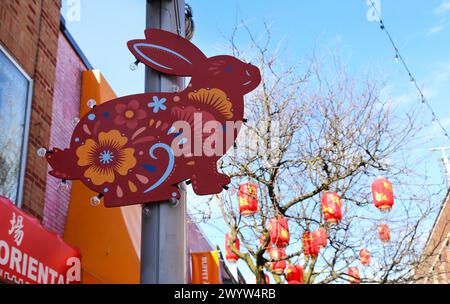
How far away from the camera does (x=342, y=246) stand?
12.6m

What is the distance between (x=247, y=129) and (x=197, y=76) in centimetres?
766

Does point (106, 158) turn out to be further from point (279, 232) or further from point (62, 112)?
point (279, 232)

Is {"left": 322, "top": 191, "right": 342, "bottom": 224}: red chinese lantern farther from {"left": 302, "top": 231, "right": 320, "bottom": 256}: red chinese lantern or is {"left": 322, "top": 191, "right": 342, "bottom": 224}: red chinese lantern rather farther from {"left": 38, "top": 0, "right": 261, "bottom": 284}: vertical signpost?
{"left": 38, "top": 0, "right": 261, "bottom": 284}: vertical signpost

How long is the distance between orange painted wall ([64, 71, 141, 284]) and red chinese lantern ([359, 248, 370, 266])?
5785 millimetres

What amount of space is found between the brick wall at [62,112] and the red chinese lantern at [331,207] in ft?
16.7

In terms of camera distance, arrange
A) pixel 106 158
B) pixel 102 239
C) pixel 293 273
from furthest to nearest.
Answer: pixel 293 273 → pixel 102 239 → pixel 106 158

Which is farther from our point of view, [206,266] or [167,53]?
[206,266]

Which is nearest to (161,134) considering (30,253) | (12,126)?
(30,253)

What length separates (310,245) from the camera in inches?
489

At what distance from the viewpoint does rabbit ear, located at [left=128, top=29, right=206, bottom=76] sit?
4.41m

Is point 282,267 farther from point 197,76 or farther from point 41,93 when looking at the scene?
point 197,76

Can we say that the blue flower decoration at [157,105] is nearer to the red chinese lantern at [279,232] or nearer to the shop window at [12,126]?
the shop window at [12,126]

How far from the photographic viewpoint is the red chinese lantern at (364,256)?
12887mm

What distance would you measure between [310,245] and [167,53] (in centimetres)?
879
